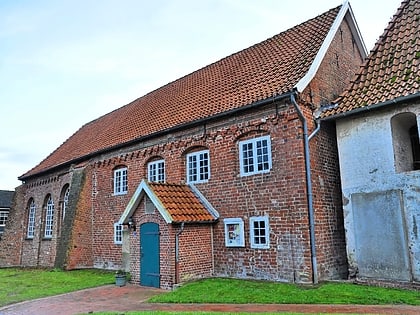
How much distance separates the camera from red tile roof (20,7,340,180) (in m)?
13.6

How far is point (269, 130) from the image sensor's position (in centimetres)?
1259

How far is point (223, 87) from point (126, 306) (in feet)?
30.6

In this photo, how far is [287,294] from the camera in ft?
32.3

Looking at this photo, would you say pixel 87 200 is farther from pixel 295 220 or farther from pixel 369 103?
pixel 369 103

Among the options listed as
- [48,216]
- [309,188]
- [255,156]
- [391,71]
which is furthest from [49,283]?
[391,71]

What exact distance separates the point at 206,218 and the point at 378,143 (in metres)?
6.02

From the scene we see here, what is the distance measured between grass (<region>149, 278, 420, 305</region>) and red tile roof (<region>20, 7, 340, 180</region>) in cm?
584

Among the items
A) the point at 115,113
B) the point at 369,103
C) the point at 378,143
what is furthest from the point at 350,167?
the point at 115,113

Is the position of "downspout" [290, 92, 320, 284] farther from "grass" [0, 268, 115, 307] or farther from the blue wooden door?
"grass" [0, 268, 115, 307]

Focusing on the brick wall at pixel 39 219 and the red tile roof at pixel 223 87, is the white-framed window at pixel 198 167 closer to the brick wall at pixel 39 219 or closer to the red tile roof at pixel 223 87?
the red tile roof at pixel 223 87

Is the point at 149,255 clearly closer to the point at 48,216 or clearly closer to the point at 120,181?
the point at 120,181

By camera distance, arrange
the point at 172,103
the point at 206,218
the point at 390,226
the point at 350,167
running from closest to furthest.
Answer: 1. the point at 390,226
2. the point at 350,167
3. the point at 206,218
4. the point at 172,103

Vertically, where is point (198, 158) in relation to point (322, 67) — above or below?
below

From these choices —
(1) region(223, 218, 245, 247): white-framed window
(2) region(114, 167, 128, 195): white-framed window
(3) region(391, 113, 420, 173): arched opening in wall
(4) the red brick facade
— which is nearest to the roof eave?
(4) the red brick facade
